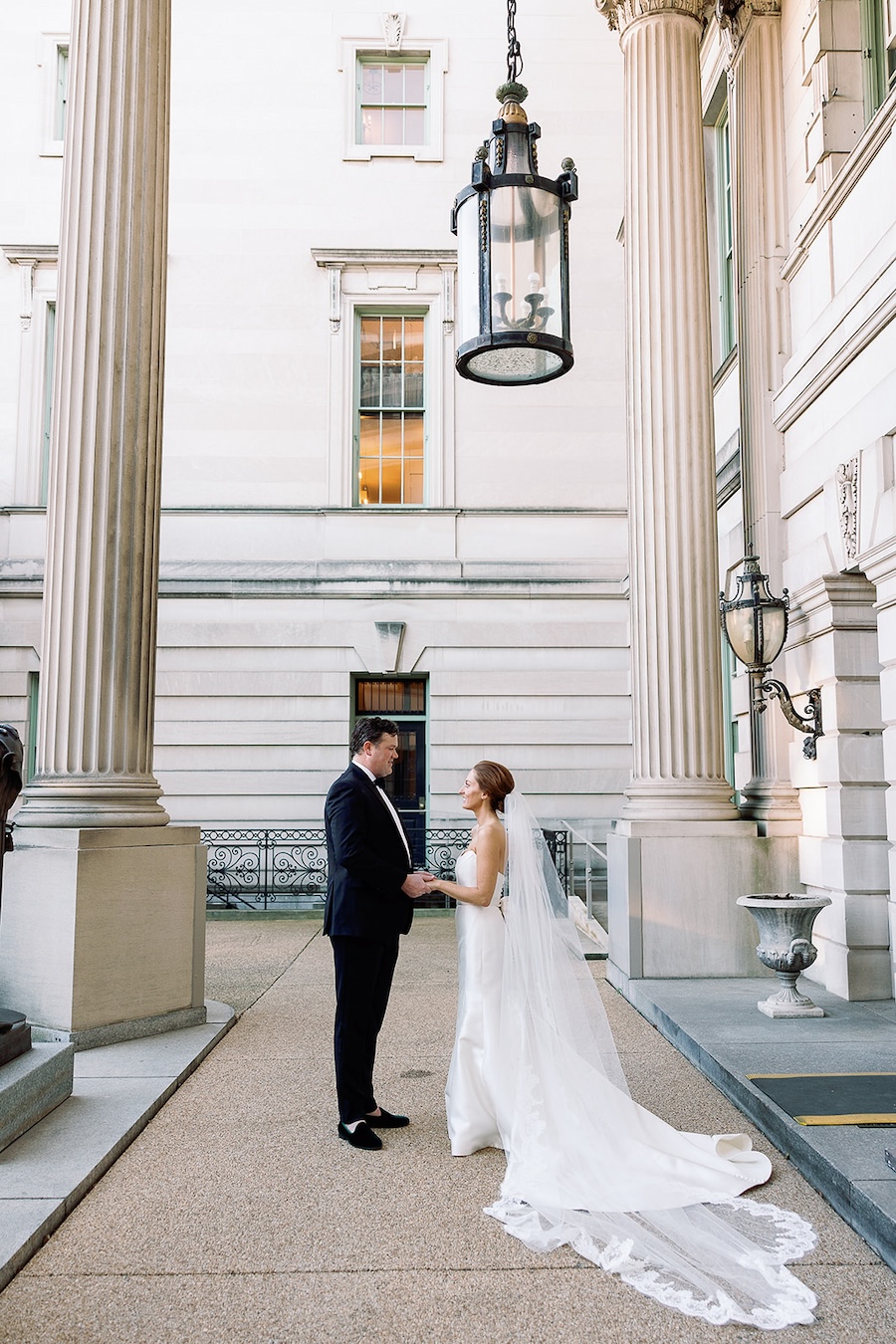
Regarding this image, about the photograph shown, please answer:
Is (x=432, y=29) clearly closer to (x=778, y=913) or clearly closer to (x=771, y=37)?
(x=771, y=37)

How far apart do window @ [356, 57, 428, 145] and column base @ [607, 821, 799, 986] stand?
13780 millimetres

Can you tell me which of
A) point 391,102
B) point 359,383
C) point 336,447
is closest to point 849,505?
point 336,447

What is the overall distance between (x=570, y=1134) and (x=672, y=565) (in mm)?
5545

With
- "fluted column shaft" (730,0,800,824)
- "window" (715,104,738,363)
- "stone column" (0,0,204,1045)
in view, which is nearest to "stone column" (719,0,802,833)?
"fluted column shaft" (730,0,800,824)

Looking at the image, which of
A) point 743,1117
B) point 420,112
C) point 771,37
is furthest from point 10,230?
point 743,1117

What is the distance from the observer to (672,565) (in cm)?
923

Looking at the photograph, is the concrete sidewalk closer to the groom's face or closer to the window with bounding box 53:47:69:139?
the groom's face

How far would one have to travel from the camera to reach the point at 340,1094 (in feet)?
17.1

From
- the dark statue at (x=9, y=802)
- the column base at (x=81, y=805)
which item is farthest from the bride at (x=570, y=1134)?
the column base at (x=81, y=805)

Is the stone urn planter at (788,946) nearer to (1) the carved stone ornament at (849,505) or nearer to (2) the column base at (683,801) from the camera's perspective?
(2) the column base at (683,801)

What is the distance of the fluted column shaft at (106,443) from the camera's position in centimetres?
716

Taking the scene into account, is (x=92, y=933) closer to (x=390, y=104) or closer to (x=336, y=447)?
(x=336, y=447)

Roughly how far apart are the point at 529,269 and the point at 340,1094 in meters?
4.39

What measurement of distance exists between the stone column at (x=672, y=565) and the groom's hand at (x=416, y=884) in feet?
12.6
